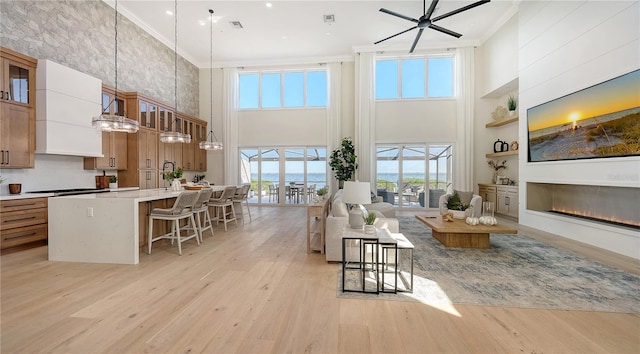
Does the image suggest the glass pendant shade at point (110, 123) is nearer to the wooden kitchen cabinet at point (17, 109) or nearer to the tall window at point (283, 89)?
the wooden kitchen cabinet at point (17, 109)

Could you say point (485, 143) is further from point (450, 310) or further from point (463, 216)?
point (450, 310)

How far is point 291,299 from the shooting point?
2438 millimetres

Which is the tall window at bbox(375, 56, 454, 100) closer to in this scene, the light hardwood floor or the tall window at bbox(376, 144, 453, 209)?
the tall window at bbox(376, 144, 453, 209)

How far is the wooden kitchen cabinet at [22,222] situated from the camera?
12.2 ft

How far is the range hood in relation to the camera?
14.0 feet

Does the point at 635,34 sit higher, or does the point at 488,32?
the point at 488,32

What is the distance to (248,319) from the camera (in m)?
2.09

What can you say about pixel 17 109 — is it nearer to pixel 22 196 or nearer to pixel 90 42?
pixel 22 196

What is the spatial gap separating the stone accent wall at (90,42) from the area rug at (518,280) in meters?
6.35

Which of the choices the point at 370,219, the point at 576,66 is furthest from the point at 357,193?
the point at 576,66

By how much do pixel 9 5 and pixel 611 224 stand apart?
32.6 feet

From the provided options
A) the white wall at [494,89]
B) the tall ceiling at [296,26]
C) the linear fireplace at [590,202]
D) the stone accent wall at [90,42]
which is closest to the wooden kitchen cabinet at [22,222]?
the stone accent wall at [90,42]

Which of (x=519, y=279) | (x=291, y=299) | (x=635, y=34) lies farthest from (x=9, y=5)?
(x=635, y=34)

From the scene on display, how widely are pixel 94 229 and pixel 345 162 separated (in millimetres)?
6368
